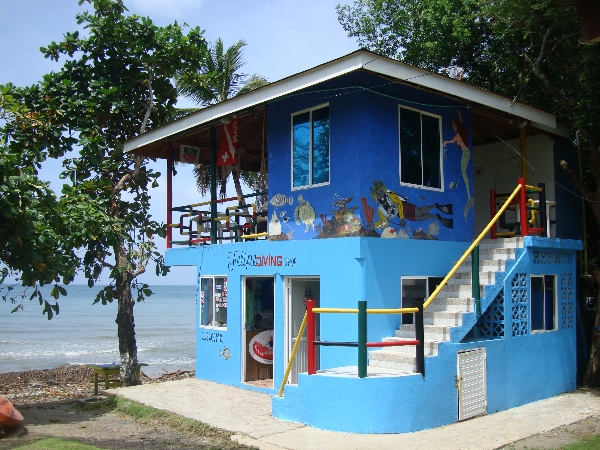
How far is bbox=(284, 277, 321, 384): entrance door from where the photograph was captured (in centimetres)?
1198

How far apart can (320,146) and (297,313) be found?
3.27 m

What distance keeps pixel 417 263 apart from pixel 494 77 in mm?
9771

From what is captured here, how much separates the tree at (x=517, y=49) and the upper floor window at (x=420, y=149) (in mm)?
3069

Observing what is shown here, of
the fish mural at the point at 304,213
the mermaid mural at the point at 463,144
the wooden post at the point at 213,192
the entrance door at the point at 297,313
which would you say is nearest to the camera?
the fish mural at the point at 304,213

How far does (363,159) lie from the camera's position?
10930 mm

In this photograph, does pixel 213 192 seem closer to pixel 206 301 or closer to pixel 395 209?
pixel 206 301

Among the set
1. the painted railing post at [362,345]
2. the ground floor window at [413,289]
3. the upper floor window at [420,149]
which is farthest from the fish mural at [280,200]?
the painted railing post at [362,345]

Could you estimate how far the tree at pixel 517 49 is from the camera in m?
13.3

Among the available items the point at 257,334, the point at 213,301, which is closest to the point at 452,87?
the point at 257,334

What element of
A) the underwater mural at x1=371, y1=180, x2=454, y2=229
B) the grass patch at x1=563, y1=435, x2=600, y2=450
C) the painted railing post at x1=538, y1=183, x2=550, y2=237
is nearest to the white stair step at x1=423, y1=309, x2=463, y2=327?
the underwater mural at x1=371, y1=180, x2=454, y2=229

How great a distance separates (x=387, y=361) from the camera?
32.4ft

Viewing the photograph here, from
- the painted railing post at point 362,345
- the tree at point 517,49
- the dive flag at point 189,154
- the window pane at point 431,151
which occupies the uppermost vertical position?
the tree at point 517,49

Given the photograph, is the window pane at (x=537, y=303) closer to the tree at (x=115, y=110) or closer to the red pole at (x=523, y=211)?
the red pole at (x=523, y=211)

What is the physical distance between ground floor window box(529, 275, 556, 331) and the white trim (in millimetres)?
3430
